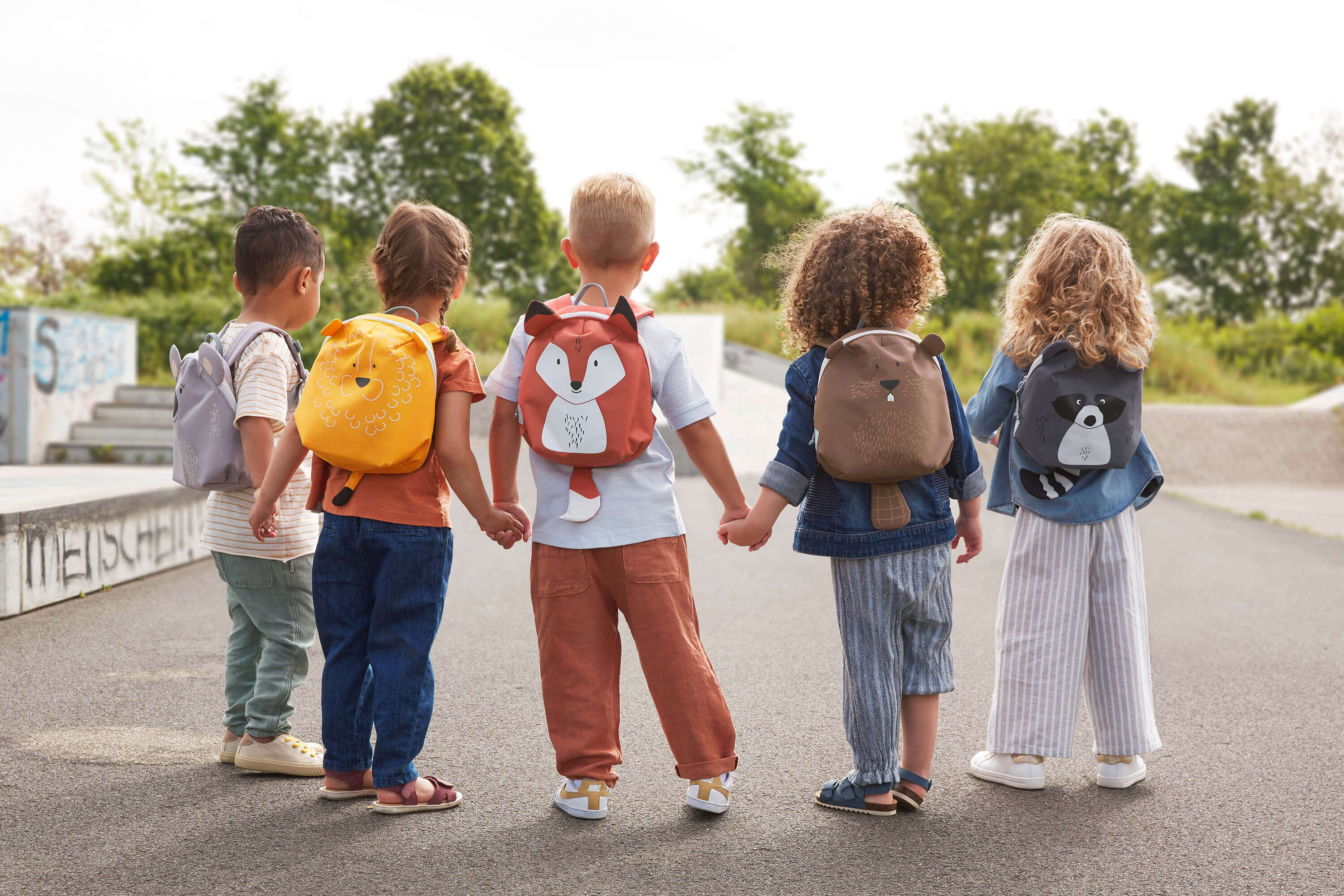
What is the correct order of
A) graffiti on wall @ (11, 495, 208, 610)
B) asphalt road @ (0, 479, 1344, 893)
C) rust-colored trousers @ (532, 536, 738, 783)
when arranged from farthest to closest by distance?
graffiti on wall @ (11, 495, 208, 610)
rust-colored trousers @ (532, 536, 738, 783)
asphalt road @ (0, 479, 1344, 893)

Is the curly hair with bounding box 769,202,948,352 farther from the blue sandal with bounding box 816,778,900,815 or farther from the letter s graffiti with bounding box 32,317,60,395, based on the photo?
the letter s graffiti with bounding box 32,317,60,395

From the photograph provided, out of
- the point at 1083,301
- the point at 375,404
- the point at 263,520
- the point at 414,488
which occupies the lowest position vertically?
the point at 263,520

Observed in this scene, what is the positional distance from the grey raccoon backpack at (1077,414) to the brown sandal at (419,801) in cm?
199

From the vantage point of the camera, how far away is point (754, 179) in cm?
4950

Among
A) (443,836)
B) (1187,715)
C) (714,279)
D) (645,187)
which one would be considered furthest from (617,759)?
(714,279)

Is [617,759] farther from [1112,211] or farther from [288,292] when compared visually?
[1112,211]

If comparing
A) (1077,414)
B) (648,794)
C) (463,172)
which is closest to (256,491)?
(648,794)

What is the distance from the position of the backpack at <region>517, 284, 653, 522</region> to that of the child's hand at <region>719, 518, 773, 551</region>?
338 mm

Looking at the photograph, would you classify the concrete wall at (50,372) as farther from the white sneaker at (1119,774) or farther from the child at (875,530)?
the white sneaker at (1119,774)

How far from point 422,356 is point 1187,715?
3214 millimetres

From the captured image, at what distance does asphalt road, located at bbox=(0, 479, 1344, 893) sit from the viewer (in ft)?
8.05

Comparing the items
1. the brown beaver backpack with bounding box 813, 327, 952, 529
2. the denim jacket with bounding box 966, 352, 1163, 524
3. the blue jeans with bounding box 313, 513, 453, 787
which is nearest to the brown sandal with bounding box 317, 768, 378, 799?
the blue jeans with bounding box 313, 513, 453, 787

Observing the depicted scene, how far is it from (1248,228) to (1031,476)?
5006cm

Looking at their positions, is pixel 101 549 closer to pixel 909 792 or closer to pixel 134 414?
pixel 909 792
